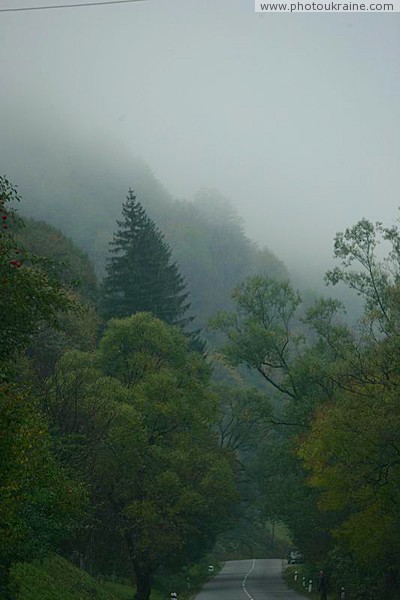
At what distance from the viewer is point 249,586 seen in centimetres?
5125

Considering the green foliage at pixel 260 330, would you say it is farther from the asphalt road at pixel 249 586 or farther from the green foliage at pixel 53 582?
the green foliage at pixel 53 582

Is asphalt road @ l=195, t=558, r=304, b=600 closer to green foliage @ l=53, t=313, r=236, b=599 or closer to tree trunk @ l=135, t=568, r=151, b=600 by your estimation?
green foliage @ l=53, t=313, r=236, b=599

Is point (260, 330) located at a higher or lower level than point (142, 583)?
higher

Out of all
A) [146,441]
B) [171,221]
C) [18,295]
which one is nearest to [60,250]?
[146,441]

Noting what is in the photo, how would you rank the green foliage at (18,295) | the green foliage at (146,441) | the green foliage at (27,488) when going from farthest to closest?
the green foliage at (146,441), the green foliage at (18,295), the green foliage at (27,488)

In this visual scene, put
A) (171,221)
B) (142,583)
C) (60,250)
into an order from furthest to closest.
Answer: (171,221) → (60,250) → (142,583)

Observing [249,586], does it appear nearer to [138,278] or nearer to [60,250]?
[138,278]

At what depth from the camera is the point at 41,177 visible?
162625mm

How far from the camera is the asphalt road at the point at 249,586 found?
42.0m

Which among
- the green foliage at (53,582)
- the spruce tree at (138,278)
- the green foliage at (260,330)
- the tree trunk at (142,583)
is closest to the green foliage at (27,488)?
the green foliage at (53,582)

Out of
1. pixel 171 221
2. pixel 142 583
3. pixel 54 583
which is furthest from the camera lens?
pixel 171 221

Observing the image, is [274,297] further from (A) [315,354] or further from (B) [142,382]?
(B) [142,382]

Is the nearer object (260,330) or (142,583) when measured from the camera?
(142,583)

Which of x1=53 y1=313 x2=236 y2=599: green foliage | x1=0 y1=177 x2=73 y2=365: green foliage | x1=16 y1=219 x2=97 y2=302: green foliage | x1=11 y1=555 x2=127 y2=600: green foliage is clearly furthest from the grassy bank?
x1=16 y1=219 x2=97 y2=302: green foliage
